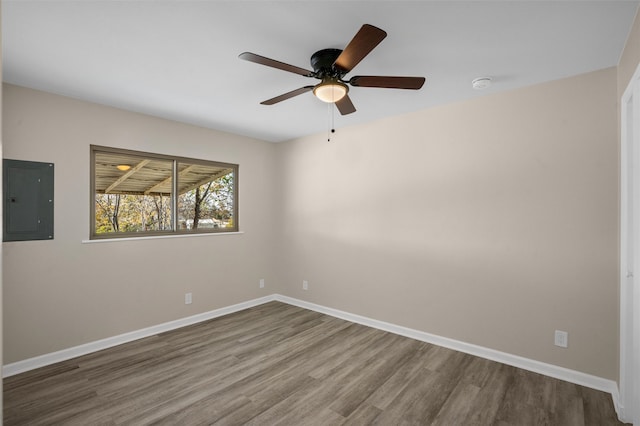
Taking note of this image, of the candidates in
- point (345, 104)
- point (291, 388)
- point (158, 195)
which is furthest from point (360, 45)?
point (158, 195)

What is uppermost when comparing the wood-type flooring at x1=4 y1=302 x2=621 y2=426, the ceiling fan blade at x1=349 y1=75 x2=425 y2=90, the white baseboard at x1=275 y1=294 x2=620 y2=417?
the ceiling fan blade at x1=349 y1=75 x2=425 y2=90

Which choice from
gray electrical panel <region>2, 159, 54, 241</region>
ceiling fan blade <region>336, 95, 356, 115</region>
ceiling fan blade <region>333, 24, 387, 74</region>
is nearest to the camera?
ceiling fan blade <region>333, 24, 387, 74</region>

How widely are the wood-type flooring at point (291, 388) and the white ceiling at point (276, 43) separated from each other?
2466 mm

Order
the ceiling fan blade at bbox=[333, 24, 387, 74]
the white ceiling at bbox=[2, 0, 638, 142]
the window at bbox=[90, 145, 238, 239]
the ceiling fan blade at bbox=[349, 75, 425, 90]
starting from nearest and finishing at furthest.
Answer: the ceiling fan blade at bbox=[333, 24, 387, 74], the white ceiling at bbox=[2, 0, 638, 142], the ceiling fan blade at bbox=[349, 75, 425, 90], the window at bbox=[90, 145, 238, 239]

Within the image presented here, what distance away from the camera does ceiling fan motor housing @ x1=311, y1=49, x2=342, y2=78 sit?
2328 mm

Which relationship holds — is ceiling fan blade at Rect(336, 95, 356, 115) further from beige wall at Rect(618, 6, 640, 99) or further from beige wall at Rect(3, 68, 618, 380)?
beige wall at Rect(618, 6, 640, 99)

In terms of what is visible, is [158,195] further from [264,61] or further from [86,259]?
[264,61]

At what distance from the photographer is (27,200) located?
2.99 meters

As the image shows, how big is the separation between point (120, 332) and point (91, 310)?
380 millimetres

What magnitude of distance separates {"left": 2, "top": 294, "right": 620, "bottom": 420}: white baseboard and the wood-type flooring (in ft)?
0.24

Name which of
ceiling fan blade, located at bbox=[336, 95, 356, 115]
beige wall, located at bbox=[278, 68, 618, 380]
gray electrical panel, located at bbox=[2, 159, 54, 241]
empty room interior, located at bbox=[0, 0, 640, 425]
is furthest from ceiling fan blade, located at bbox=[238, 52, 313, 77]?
gray electrical panel, located at bbox=[2, 159, 54, 241]

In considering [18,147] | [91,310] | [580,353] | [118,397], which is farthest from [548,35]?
[91,310]

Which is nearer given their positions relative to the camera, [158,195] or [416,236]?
[416,236]

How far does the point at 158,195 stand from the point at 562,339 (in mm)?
4244
